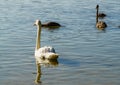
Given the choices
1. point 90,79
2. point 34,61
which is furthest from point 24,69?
point 90,79

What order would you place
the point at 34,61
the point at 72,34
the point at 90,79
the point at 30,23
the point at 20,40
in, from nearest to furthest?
the point at 90,79, the point at 34,61, the point at 20,40, the point at 72,34, the point at 30,23

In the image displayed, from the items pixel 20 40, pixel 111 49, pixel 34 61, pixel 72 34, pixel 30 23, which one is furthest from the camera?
pixel 30 23

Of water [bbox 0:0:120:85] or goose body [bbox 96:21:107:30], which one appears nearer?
water [bbox 0:0:120:85]

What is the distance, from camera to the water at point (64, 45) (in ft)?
45.6

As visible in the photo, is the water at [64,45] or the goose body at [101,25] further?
the goose body at [101,25]

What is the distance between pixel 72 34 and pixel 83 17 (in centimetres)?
542

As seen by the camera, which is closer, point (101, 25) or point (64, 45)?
point (64, 45)

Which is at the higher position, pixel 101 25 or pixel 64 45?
pixel 101 25

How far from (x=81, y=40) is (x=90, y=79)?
6.69 metres

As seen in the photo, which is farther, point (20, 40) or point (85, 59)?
point (20, 40)

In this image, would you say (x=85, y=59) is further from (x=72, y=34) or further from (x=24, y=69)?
(x=72, y=34)

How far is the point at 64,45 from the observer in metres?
18.9

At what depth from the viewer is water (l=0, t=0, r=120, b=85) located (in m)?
13.9

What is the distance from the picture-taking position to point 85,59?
53.3 ft
